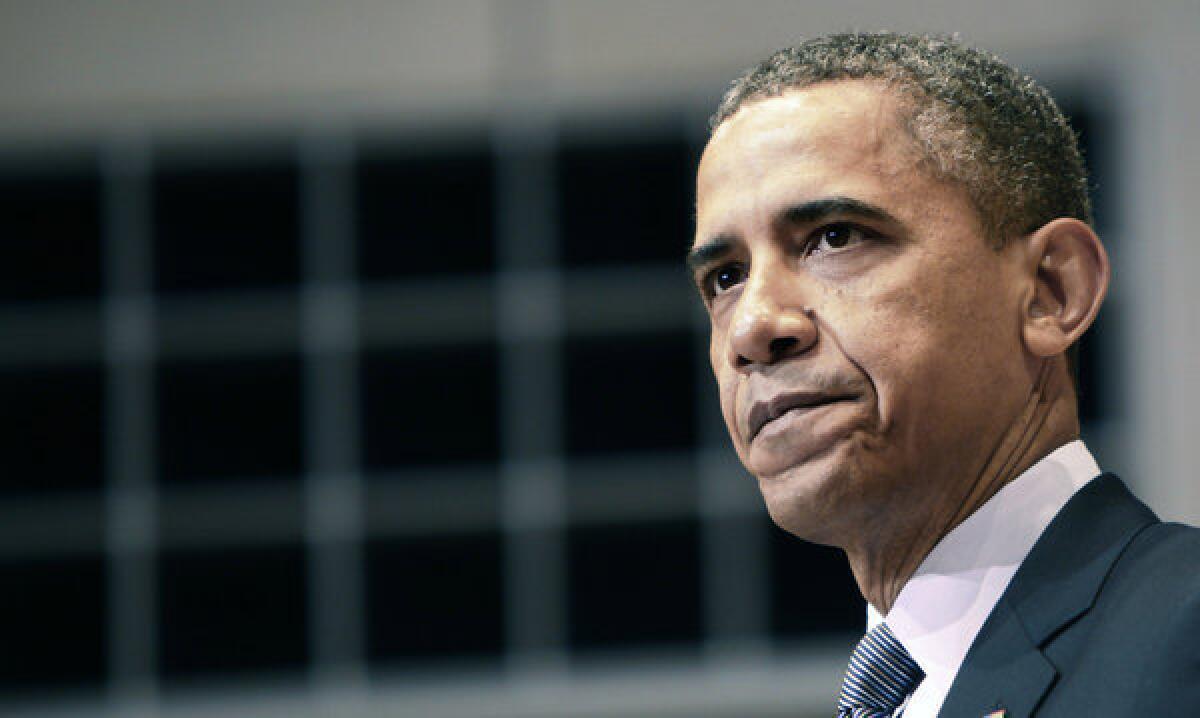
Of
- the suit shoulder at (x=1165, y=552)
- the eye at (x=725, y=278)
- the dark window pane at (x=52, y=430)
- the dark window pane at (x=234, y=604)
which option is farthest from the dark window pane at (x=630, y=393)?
the suit shoulder at (x=1165, y=552)

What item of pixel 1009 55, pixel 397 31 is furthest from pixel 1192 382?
pixel 397 31

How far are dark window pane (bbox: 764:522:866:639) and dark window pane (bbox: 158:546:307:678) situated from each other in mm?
1733

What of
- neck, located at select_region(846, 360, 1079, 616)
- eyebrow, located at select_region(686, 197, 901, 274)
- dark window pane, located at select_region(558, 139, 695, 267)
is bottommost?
neck, located at select_region(846, 360, 1079, 616)

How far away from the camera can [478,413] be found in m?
6.05

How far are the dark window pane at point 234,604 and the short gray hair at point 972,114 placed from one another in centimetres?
467

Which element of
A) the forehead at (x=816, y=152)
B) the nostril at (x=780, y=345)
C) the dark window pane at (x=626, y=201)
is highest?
the dark window pane at (x=626, y=201)

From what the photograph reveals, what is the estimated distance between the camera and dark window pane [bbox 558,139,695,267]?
19.6 feet

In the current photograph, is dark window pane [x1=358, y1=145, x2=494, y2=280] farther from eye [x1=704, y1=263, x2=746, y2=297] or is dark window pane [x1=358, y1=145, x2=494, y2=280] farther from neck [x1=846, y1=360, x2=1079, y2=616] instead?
neck [x1=846, y1=360, x2=1079, y2=616]

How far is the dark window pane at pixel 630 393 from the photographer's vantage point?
237 inches

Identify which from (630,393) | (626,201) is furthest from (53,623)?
(626,201)

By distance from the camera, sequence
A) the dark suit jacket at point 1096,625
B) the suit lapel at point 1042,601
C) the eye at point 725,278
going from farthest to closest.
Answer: the eye at point 725,278 → the suit lapel at point 1042,601 → the dark suit jacket at point 1096,625

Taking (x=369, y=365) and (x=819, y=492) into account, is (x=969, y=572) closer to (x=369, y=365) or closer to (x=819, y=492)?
(x=819, y=492)

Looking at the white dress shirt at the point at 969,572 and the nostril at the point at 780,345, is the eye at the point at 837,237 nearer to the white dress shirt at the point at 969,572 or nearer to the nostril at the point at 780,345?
the nostril at the point at 780,345

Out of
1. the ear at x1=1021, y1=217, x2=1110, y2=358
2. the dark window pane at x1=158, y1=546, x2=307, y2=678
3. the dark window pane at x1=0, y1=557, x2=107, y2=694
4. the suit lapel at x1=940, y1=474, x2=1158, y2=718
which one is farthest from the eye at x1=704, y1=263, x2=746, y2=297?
the dark window pane at x1=0, y1=557, x2=107, y2=694
